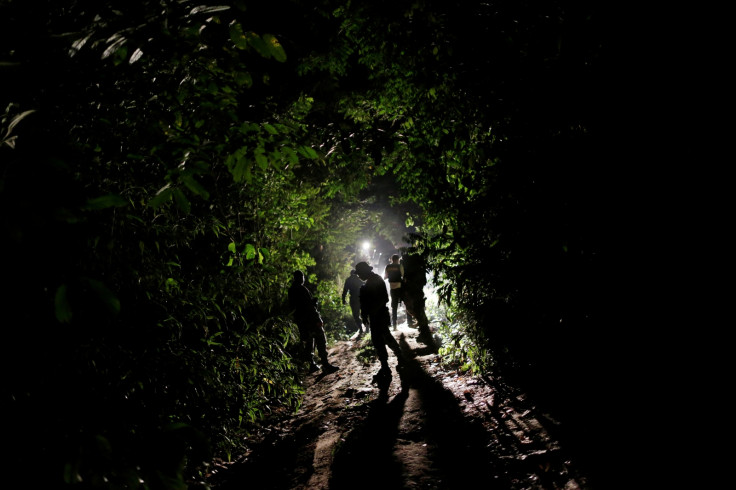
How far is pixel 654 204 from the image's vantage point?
2131 mm

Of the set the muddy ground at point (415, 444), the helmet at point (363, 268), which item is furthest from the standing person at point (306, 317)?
the muddy ground at point (415, 444)

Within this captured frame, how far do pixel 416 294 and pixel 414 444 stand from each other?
4.74 meters

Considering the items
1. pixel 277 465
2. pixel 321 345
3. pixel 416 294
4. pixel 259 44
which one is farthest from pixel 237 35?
pixel 416 294

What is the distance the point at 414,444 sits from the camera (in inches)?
135

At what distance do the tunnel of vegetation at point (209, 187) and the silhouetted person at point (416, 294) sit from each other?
2.88 m

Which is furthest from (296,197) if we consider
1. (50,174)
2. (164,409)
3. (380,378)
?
(50,174)

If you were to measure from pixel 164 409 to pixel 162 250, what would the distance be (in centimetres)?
149

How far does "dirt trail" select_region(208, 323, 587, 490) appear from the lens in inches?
107

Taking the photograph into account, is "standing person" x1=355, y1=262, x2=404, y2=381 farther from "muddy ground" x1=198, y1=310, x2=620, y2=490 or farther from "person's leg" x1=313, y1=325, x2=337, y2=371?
"person's leg" x1=313, y1=325, x2=337, y2=371

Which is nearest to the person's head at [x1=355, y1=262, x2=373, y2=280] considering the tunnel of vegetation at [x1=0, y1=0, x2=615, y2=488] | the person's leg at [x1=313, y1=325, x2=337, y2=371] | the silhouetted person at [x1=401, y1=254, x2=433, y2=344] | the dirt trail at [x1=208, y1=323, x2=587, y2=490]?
the silhouetted person at [x1=401, y1=254, x2=433, y2=344]

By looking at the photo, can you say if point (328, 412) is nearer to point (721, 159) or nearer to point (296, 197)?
point (296, 197)

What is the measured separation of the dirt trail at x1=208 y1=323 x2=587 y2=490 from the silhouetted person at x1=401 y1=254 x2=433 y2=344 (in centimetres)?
238

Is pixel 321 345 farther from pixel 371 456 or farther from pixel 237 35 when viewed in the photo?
pixel 237 35

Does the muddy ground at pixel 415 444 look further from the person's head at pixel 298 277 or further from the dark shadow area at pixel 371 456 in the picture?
the person's head at pixel 298 277
